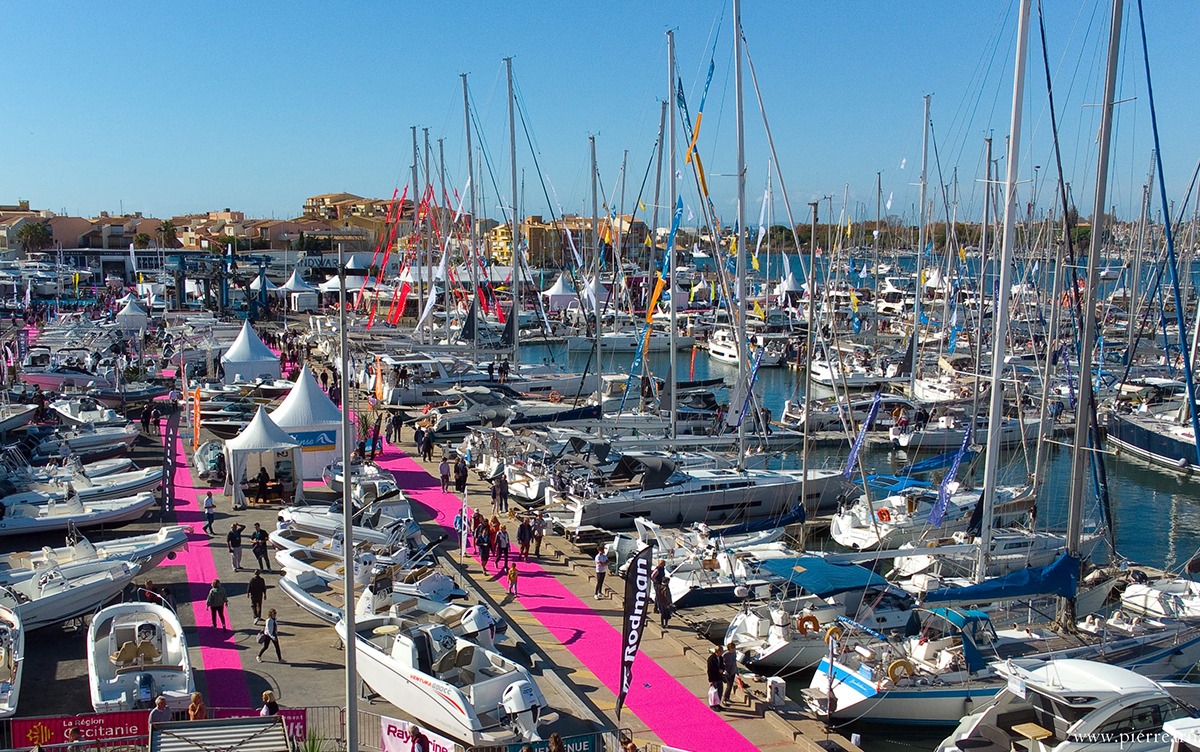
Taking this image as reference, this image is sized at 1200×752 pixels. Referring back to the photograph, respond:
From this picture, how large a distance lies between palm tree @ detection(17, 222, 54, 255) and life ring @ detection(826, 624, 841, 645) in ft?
395

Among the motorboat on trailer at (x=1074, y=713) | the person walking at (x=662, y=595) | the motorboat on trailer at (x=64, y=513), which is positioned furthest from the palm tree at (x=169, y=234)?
the motorboat on trailer at (x=1074, y=713)

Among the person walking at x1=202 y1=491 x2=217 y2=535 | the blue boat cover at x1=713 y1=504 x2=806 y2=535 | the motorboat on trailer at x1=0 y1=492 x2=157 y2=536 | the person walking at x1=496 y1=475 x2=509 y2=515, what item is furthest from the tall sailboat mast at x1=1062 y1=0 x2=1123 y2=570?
the motorboat on trailer at x1=0 y1=492 x2=157 y2=536

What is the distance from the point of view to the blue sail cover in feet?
62.5

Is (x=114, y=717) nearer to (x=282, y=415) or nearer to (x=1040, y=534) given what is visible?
(x=282, y=415)

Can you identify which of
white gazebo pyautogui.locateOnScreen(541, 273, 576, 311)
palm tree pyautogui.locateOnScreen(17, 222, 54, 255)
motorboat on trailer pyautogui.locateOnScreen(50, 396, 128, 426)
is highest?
palm tree pyautogui.locateOnScreen(17, 222, 54, 255)

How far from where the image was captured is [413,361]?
43531 millimetres

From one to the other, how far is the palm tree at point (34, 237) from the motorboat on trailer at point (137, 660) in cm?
11622

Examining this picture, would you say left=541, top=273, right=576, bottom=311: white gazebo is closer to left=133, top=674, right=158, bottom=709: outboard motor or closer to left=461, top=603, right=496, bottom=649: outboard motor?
left=461, top=603, right=496, bottom=649: outboard motor

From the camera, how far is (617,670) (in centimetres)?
1739

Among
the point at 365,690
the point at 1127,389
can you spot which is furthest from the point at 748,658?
the point at 1127,389

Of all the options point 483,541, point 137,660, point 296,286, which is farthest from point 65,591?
point 296,286

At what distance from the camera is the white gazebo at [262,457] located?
86.4ft

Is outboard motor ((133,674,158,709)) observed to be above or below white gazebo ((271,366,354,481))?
below

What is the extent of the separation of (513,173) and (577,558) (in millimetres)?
22043
